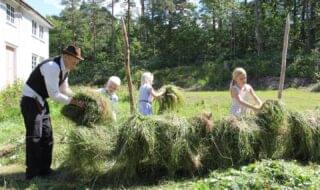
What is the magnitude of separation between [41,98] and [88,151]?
1.03 meters

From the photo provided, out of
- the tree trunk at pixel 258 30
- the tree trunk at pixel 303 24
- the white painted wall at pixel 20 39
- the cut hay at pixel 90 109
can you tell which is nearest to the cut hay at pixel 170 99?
the cut hay at pixel 90 109

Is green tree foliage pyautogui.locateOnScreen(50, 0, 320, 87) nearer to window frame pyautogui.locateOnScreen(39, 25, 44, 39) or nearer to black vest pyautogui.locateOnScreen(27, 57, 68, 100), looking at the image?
window frame pyautogui.locateOnScreen(39, 25, 44, 39)

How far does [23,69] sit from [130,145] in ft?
68.1

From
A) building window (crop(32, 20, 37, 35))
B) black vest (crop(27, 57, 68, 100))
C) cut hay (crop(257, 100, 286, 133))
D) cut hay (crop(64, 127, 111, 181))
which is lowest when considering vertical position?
cut hay (crop(64, 127, 111, 181))

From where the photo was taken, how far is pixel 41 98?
639 centimetres

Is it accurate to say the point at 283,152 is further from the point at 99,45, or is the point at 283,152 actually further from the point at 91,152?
the point at 99,45

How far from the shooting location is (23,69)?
25422 mm

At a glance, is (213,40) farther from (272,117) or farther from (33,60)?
(272,117)

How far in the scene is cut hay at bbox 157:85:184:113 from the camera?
8852 millimetres

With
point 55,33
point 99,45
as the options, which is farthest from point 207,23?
point 55,33

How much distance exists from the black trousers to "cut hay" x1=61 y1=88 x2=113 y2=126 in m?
0.39

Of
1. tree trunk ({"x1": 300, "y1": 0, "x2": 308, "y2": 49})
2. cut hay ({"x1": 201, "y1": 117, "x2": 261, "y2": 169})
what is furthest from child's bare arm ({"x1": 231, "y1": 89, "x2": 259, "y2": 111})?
tree trunk ({"x1": 300, "y1": 0, "x2": 308, "y2": 49})

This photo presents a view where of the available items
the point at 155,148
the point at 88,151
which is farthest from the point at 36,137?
the point at 155,148

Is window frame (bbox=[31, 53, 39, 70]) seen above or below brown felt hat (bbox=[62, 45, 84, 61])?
above
